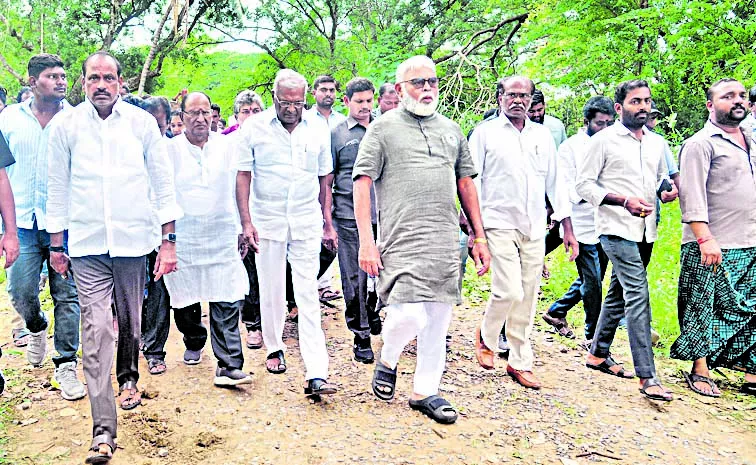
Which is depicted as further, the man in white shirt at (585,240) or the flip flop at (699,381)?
the man in white shirt at (585,240)

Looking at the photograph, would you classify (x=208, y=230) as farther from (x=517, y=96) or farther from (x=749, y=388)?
(x=749, y=388)

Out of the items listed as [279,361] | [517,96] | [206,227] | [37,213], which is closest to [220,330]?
[279,361]

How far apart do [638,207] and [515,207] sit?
797 millimetres

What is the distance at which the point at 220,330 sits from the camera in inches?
188

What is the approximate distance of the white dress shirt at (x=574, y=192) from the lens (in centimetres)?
589

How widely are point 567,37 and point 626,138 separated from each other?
8.30 m

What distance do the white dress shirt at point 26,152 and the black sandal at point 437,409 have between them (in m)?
2.85

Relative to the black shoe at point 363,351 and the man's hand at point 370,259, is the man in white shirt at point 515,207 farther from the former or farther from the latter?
the man's hand at point 370,259

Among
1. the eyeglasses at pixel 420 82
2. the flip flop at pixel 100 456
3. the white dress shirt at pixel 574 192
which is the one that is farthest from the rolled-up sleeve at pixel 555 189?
the flip flop at pixel 100 456

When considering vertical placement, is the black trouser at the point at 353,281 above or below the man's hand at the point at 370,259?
below

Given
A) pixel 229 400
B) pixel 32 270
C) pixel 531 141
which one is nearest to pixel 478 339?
pixel 531 141

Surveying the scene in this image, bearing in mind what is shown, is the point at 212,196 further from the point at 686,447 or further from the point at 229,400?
the point at 686,447

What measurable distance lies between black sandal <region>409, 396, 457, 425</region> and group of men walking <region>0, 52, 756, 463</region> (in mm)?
12

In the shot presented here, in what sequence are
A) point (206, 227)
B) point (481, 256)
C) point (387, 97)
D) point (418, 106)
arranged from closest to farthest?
point (418, 106)
point (481, 256)
point (206, 227)
point (387, 97)
